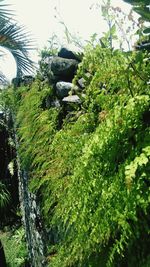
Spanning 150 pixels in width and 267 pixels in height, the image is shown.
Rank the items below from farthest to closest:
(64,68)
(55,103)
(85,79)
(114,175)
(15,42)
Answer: (15,42)
(55,103)
(64,68)
(85,79)
(114,175)

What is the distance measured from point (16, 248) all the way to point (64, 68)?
6.35 m

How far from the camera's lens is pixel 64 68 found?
326 centimetres

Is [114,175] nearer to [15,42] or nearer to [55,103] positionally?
[55,103]

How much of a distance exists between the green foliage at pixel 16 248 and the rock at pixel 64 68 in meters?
5.53

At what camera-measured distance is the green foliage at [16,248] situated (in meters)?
8.15

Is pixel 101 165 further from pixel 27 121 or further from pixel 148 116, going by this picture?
pixel 27 121

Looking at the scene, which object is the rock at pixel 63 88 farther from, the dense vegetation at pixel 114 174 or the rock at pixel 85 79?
the dense vegetation at pixel 114 174

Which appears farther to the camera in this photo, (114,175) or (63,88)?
(63,88)

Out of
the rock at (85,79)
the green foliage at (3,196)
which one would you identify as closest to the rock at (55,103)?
the rock at (85,79)

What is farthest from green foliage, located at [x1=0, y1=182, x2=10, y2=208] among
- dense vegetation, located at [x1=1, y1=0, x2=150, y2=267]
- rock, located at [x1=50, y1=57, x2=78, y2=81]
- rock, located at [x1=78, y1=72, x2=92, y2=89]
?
dense vegetation, located at [x1=1, y1=0, x2=150, y2=267]

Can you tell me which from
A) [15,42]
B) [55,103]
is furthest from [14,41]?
[55,103]

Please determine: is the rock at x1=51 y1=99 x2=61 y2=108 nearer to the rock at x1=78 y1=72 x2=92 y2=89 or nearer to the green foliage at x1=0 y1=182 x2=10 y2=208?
the rock at x1=78 y1=72 x2=92 y2=89

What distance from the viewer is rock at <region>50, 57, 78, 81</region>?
3.23 metres

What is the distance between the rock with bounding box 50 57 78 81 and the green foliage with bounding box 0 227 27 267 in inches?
218
